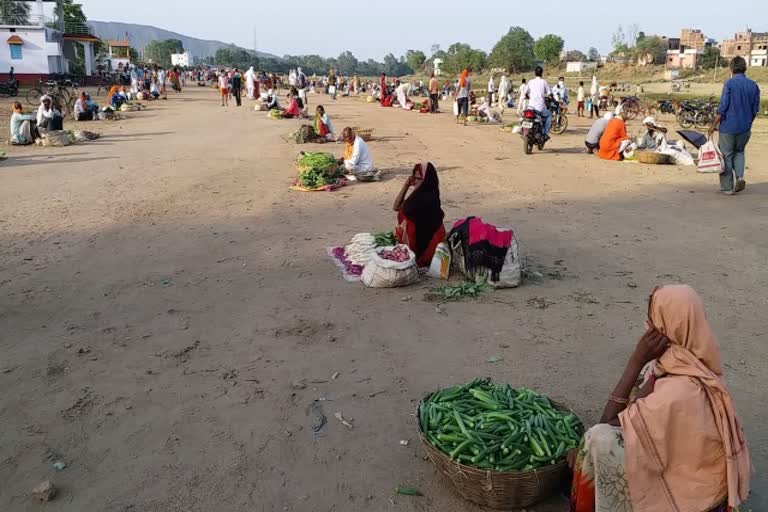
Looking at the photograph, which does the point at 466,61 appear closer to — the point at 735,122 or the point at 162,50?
the point at 735,122

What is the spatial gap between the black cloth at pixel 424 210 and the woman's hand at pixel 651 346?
11.9 feet

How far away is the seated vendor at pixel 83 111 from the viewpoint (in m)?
19.7

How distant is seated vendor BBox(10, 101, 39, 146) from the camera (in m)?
14.4

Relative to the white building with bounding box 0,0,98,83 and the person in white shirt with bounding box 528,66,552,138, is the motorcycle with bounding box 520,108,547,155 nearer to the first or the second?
the person in white shirt with bounding box 528,66,552,138

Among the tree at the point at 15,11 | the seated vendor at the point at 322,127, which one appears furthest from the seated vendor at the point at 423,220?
the tree at the point at 15,11

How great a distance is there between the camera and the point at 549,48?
255 feet

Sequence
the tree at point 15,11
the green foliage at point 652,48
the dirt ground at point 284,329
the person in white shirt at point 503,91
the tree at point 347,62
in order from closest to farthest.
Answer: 1. the dirt ground at point 284,329
2. the person in white shirt at point 503,91
3. the tree at point 15,11
4. the green foliage at point 652,48
5. the tree at point 347,62

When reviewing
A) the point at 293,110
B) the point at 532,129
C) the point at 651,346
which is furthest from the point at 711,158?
the point at 293,110

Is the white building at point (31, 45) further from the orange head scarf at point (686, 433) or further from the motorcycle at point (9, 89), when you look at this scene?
the orange head scarf at point (686, 433)

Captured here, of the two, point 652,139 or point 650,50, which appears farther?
point 650,50

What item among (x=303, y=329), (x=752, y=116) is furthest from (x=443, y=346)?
(x=752, y=116)

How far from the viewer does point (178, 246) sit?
279 inches

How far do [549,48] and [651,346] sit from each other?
8212 cm

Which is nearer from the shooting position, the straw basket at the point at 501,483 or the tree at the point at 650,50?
the straw basket at the point at 501,483
